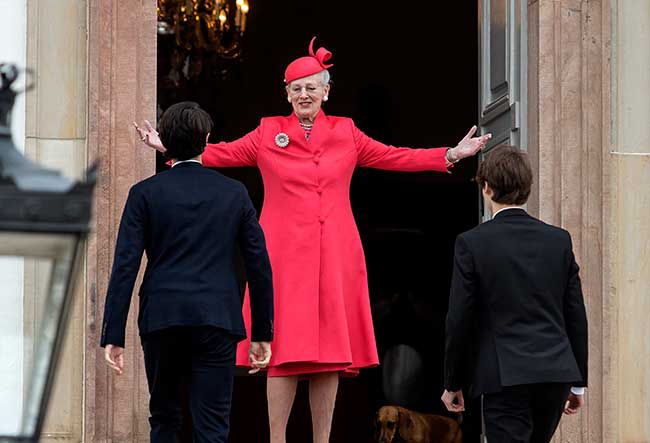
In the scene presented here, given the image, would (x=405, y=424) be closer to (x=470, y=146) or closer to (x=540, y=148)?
(x=540, y=148)

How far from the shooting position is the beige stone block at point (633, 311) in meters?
6.83

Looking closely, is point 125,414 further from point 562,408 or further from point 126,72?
point 562,408

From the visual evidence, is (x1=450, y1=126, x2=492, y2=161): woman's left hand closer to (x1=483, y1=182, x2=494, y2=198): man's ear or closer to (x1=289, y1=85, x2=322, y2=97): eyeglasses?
(x1=289, y1=85, x2=322, y2=97): eyeglasses

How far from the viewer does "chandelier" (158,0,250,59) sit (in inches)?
397

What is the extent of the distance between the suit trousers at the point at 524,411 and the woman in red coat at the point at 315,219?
1.71 m

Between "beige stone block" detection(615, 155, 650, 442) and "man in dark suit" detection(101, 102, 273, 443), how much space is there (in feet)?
7.79

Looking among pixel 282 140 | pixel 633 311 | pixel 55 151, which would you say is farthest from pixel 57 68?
pixel 633 311

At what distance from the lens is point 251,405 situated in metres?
10.5

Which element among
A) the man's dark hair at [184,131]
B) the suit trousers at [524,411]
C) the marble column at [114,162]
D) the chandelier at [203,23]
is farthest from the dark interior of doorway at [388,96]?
the suit trousers at [524,411]

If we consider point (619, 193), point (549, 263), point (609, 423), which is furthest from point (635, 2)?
point (549, 263)

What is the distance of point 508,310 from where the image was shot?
15.7 ft

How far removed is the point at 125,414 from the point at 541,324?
7.88 ft

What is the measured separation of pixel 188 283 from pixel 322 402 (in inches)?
65.7

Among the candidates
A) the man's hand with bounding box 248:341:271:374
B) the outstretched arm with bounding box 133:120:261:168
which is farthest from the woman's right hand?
the man's hand with bounding box 248:341:271:374
